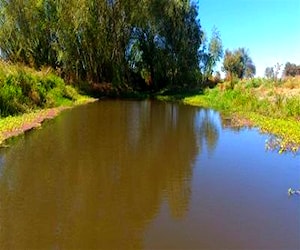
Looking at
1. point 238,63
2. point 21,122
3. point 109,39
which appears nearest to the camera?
point 21,122

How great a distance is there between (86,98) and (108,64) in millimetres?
7793

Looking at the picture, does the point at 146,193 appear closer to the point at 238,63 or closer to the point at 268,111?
the point at 268,111

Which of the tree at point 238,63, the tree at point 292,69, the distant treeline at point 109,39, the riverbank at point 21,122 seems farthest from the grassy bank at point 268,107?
the tree at point 238,63

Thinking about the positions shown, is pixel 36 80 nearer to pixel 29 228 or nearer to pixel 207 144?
pixel 207 144

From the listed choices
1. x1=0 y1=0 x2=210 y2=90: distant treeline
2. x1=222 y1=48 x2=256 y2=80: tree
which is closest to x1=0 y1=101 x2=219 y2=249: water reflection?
x1=0 y1=0 x2=210 y2=90: distant treeline

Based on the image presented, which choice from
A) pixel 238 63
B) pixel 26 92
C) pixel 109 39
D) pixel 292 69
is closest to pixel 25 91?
pixel 26 92

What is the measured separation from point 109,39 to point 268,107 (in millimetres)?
20989

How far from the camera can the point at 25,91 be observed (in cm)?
2345

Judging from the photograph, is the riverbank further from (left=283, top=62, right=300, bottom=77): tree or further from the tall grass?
(left=283, top=62, right=300, bottom=77): tree

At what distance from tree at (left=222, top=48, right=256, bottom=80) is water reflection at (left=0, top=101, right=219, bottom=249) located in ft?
172

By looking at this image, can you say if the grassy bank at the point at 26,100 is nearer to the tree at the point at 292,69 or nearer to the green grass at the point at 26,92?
the green grass at the point at 26,92

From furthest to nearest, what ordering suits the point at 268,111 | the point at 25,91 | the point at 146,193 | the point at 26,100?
the point at 25,91
the point at 26,100
the point at 268,111
the point at 146,193

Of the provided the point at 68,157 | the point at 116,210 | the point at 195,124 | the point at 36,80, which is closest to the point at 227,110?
the point at 195,124

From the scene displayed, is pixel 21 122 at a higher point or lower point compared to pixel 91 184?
higher
